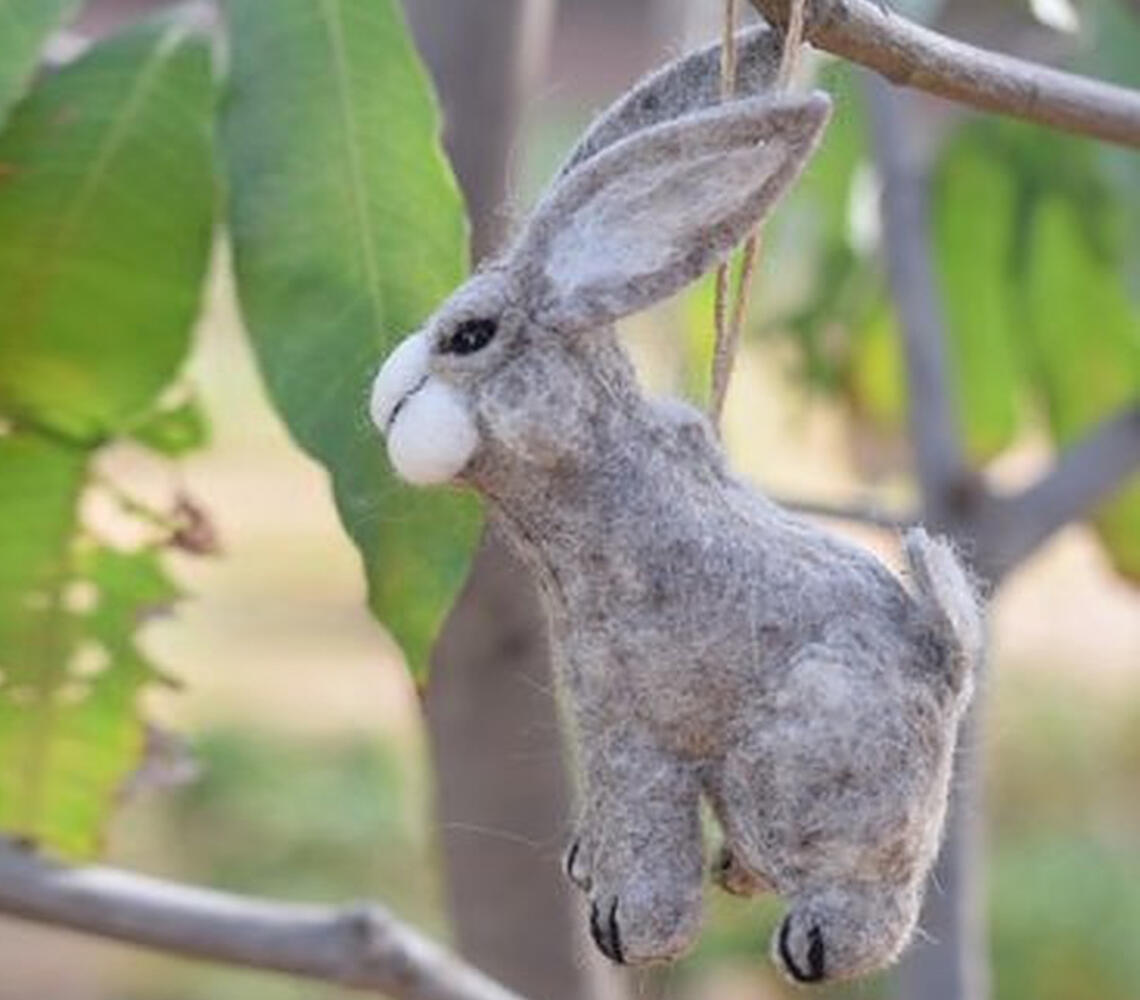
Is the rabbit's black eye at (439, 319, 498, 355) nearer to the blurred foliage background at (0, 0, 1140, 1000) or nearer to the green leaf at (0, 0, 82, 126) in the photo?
the blurred foliage background at (0, 0, 1140, 1000)

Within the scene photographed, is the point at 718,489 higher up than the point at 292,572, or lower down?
higher up

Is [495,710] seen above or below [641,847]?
below

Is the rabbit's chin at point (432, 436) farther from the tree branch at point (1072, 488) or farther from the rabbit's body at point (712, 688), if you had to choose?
the tree branch at point (1072, 488)

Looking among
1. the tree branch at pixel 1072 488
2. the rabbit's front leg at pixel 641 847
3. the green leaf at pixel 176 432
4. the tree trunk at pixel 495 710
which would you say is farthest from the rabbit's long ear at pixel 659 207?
the tree branch at pixel 1072 488

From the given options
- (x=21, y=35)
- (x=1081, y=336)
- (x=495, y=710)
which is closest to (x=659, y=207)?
(x=21, y=35)

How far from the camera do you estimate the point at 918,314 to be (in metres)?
1.30

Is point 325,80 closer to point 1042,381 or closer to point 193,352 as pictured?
point 193,352

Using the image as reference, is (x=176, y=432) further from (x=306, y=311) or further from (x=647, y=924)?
(x=647, y=924)

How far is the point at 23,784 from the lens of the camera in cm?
103

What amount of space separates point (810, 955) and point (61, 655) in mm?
419

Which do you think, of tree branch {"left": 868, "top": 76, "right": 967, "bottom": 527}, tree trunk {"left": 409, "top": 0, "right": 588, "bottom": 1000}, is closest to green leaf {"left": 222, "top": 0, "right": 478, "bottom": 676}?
tree trunk {"left": 409, "top": 0, "right": 588, "bottom": 1000}

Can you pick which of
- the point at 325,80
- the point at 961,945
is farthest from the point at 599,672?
the point at 961,945

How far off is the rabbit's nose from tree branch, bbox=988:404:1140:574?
0.64 m

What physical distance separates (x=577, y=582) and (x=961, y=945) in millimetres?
591
